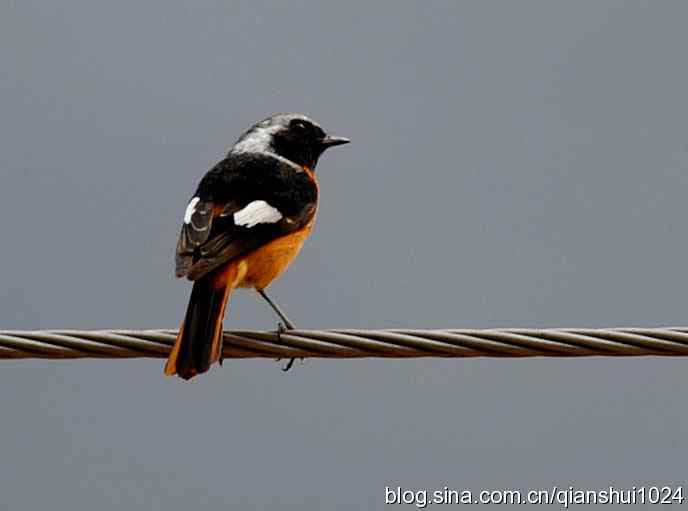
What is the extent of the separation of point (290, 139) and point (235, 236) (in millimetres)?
2037

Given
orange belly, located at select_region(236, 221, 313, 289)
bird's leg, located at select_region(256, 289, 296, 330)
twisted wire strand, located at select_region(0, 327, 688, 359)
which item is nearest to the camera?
twisted wire strand, located at select_region(0, 327, 688, 359)

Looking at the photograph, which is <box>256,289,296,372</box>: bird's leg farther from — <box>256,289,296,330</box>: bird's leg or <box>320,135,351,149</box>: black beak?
<box>320,135,351,149</box>: black beak

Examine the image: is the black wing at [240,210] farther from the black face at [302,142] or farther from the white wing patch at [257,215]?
the black face at [302,142]

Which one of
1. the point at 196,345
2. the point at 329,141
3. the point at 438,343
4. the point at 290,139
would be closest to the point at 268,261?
the point at 196,345

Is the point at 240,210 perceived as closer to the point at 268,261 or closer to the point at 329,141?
the point at 268,261

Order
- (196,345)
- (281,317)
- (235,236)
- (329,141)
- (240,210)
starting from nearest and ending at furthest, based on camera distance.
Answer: (196,345) < (235,236) < (281,317) < (240,210) < (329,141)

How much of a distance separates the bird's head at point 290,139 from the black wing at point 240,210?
1.55ft

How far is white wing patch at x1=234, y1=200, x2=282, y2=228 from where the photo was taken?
Answer: 9.25 meters

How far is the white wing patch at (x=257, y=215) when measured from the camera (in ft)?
30.3

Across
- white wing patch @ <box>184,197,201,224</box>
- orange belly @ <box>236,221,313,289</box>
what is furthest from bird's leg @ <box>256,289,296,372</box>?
white wing patch @ <box>184,197,201,224</box>

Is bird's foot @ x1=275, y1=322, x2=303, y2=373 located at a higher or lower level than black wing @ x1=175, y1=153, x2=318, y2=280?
lower

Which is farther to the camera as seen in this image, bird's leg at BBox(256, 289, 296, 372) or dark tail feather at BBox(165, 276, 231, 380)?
bird's leg at BBox(256, 289, 296, 372)

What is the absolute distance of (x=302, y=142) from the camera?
11070 mm

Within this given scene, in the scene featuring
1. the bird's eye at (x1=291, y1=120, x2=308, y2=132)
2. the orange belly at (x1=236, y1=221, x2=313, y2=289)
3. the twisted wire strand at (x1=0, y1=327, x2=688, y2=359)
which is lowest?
the twisted wire strand at (x1=0, y1=327, x2=688, y2=359)
